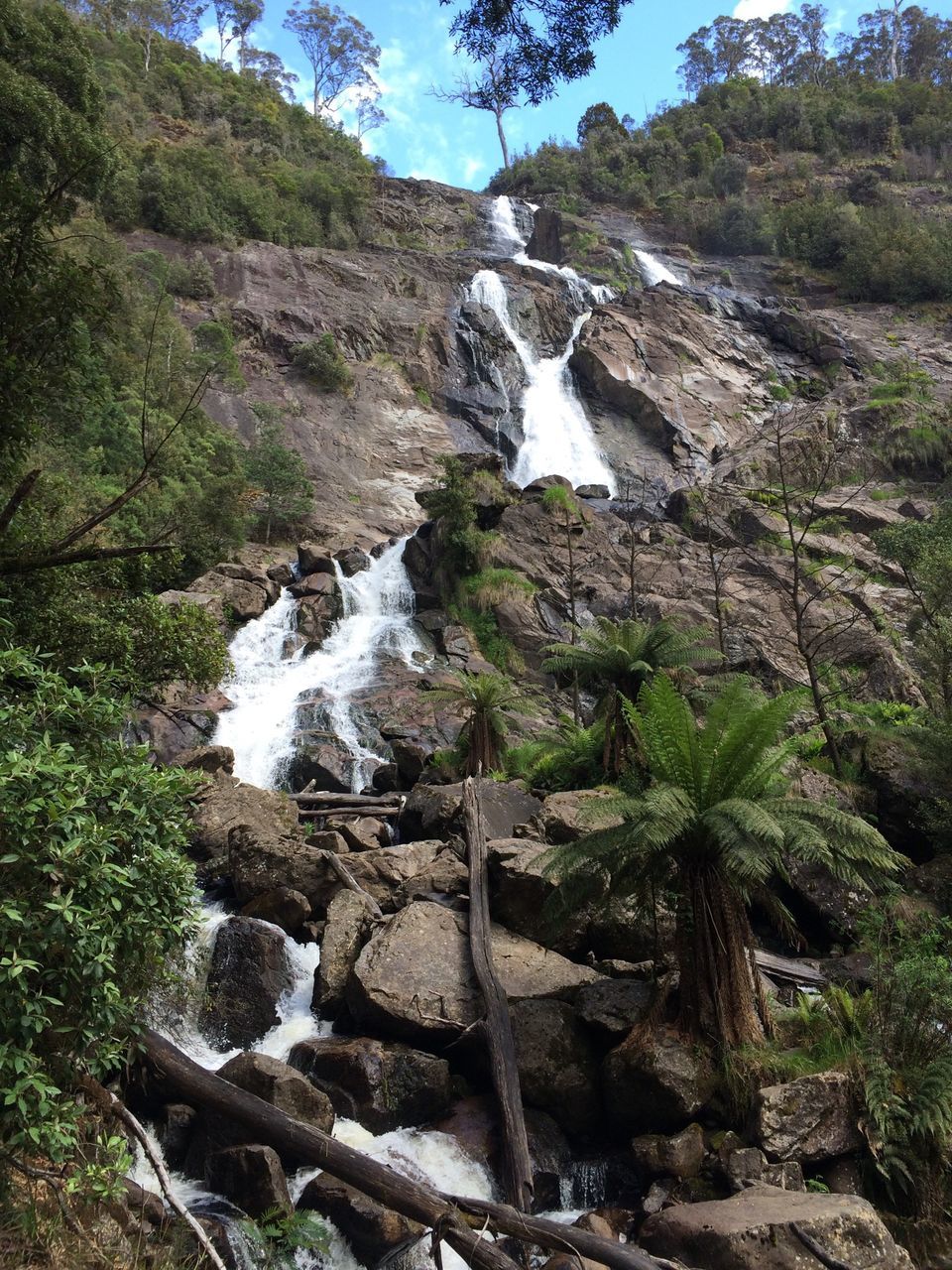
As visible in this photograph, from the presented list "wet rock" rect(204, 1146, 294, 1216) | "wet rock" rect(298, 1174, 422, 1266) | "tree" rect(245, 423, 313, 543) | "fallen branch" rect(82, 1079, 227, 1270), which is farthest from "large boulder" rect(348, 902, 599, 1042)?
"tree" rect(245, 423, 313, 543)

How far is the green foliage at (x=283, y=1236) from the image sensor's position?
5.65m

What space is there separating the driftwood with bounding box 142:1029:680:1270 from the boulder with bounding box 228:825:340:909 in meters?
3.30

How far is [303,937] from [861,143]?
235 feet

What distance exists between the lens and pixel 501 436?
36062 mm

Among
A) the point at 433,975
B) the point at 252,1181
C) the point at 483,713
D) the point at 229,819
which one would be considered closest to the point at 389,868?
the point at 433,975

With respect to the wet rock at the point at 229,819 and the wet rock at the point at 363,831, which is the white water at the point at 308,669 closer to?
the wet rock at the point at 363,831

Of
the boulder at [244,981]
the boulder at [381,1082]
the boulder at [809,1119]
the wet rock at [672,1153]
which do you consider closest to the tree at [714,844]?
the boulder at [809,1119]

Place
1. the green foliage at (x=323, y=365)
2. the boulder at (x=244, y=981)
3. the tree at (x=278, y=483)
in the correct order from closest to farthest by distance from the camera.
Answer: the boulder at (x=244, y=981)
the tree at (x=278, y=483)
the green foliage at (x=323, y=365)

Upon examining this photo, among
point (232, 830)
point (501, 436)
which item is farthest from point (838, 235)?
point (232, 830)

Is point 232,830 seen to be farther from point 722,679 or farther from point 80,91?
point 80,91

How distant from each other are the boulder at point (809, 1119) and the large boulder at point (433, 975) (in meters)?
2.13

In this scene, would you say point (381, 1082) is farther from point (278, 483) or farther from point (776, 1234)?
point (278, 483)

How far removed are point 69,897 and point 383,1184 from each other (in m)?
3.03

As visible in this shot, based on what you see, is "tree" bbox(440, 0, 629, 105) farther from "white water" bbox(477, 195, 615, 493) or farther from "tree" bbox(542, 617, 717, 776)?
"white water" bbox(477, 195, 615, 493)
